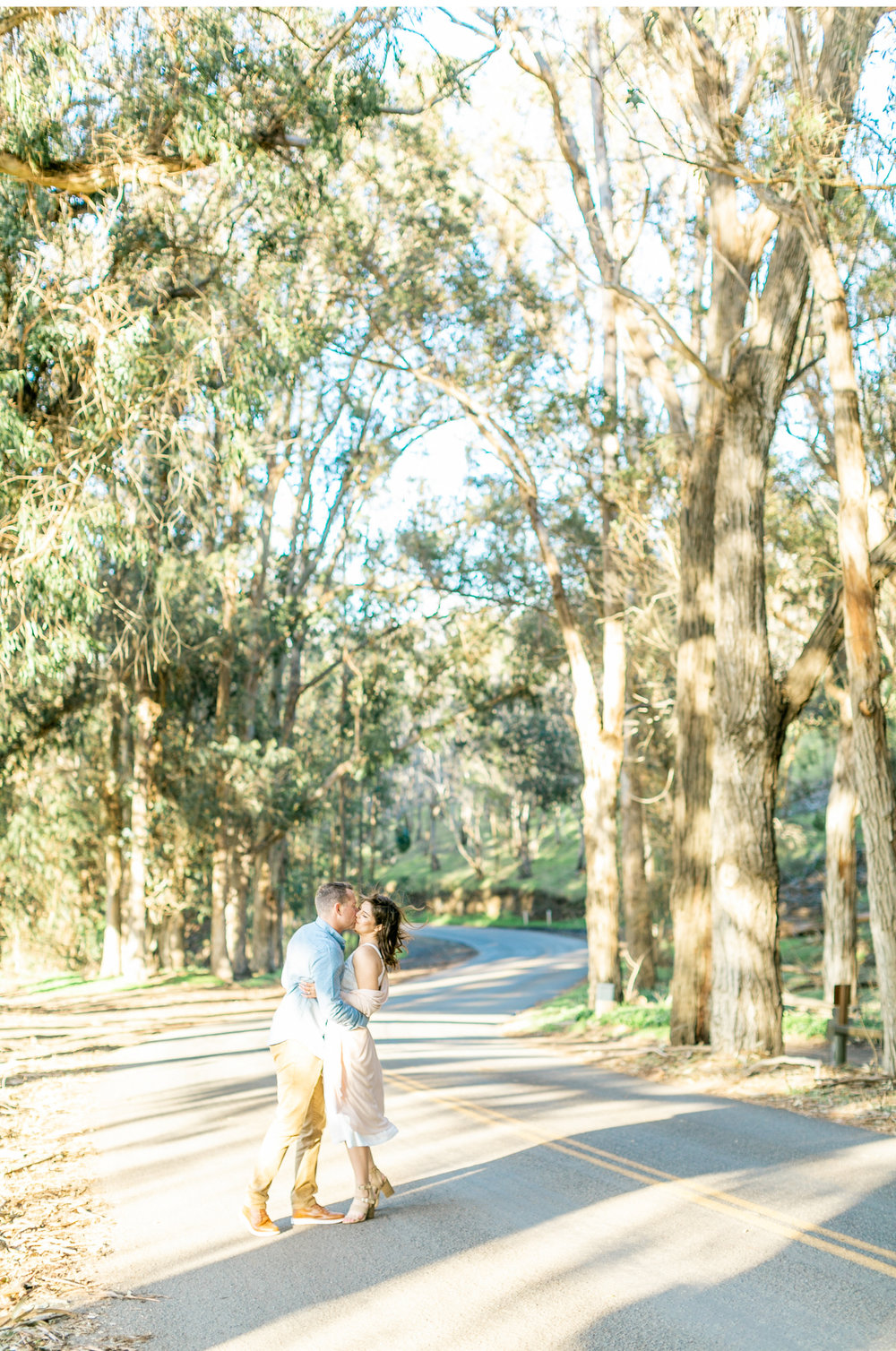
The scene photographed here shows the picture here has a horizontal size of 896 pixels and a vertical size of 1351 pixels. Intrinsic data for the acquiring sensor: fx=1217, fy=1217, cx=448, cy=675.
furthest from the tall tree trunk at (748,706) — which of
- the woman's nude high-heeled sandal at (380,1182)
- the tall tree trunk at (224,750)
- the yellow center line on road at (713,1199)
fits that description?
the tall tree trunk at (224,750)

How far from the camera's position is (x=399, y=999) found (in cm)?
2791

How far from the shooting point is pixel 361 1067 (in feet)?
21.8

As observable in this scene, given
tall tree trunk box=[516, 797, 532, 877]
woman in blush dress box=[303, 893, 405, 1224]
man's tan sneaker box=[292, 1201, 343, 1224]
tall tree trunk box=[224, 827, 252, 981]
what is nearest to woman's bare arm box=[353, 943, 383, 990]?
woman in blush dress box=[303, 893, 405, 1224]

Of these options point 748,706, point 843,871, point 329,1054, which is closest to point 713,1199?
point 329,1054

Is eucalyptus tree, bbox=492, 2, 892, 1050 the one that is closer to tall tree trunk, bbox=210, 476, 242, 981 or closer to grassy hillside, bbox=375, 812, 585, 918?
tall tree trunk, bbox=210, 476, 242, 981

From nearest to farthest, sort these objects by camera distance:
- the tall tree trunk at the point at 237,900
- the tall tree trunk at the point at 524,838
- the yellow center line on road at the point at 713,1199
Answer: the yellow center line on road at the point at 713,1199 < the tall tree trunk at the point at 237,900 < the tall tree trunk at the point at 524,838

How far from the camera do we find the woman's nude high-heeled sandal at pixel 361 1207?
670 cm

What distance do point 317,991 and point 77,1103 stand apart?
267 inches

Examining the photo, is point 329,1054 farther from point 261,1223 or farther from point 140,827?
point 140,827

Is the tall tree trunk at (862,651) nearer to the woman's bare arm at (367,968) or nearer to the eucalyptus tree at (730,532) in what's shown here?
the eucalyptus tree at (730,532)

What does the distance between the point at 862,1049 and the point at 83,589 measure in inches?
492

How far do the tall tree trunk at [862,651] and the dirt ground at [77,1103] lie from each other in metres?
1.20

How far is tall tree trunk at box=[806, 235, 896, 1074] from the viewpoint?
11.1 m

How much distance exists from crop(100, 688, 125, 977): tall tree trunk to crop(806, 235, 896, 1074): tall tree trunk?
22129 millimetres
